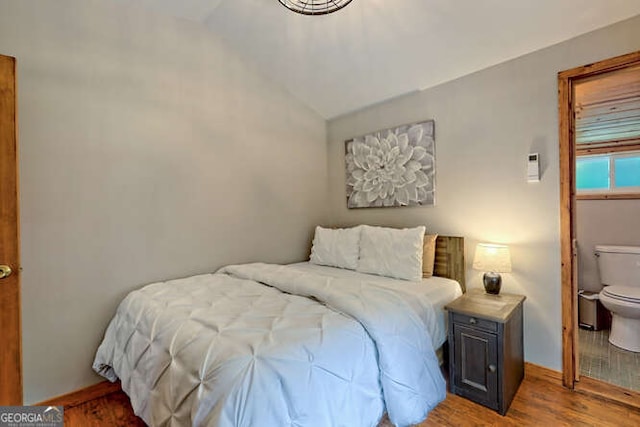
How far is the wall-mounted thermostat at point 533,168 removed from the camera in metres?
2.11

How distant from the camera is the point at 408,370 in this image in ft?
5.00

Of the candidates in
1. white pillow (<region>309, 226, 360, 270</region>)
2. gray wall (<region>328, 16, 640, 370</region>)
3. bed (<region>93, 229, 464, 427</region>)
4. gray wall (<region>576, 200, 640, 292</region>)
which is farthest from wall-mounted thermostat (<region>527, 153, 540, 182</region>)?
gray wall (<region>576, 200, 640, 292</region>)

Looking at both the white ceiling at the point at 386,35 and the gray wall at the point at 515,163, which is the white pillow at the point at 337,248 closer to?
the gray wall at the point at 515,163

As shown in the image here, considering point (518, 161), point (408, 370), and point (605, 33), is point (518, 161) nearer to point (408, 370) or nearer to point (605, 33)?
point (605, 33)

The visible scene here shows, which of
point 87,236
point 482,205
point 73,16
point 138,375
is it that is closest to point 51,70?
point 73,16

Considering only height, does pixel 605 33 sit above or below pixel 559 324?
above

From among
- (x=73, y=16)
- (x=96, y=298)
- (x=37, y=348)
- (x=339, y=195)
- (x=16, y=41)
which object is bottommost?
(x=37, y=348)

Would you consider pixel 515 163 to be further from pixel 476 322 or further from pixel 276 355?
pixel 276 355

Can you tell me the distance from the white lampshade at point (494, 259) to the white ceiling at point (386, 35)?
55.4 inches

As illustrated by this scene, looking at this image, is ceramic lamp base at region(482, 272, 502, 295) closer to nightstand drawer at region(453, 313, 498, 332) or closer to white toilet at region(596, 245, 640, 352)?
nightstand drawer at region(453, 313, 498, 332)

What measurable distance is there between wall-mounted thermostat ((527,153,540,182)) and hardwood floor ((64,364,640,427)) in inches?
53.2

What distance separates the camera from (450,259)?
2.48 m

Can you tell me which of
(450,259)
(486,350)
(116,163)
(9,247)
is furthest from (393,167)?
(9,247)

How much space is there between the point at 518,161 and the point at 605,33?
34.2 inches
